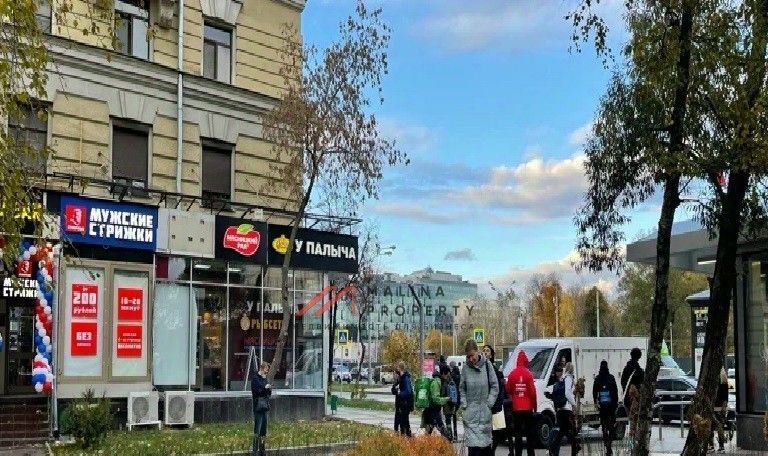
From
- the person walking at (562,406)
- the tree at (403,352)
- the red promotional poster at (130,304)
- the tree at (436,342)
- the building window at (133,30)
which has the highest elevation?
the building window at (133,30)

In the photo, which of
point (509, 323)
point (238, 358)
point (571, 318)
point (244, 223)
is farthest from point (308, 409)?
point (509, 323)

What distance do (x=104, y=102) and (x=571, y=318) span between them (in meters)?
79.2

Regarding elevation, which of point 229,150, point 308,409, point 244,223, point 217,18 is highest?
point 217,18

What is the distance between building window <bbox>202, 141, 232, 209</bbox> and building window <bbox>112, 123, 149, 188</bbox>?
6.98ft

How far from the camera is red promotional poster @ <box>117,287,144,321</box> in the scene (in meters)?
23.9

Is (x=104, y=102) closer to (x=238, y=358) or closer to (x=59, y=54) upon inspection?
(x=59, y=54)

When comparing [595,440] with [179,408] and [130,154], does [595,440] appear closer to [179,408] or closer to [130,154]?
[179,408]

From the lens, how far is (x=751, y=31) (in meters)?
13.5

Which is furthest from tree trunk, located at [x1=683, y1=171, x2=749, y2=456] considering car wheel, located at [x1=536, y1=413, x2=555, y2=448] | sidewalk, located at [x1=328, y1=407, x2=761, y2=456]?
car wheel, located at [x1=536, y1=413, x2=555, y2=448]

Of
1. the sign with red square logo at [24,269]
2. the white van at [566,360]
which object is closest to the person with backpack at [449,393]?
the white van at [566,360]

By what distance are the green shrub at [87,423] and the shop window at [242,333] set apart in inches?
311

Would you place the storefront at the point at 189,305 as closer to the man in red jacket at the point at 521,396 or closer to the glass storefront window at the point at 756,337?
the man in red jacket at the point at 521,396

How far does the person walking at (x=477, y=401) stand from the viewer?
1261cm

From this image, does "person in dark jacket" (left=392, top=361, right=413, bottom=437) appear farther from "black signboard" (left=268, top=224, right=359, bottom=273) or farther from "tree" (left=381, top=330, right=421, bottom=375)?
"tree" (left=381, top=330, right=421, bottom=375)
